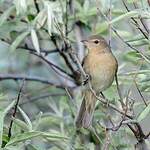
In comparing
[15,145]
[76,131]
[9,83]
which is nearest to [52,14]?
[76,131]

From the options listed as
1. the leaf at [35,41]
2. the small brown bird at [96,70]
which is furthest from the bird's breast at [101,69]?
the leaf at [35,41]

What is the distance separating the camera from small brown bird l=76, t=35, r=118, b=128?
3303 millimetres

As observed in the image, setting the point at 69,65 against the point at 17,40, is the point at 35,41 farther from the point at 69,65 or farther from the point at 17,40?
the point at 69,65

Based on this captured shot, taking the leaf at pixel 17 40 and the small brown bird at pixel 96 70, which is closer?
the small brown bird at pixel 96 70

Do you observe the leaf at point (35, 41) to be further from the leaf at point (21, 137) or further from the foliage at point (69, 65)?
the leaf at point (21, 137)

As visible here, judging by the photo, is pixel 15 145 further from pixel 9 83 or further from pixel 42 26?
pixel 9 83

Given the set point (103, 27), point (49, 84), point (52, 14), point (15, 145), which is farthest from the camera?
point (49, 84)

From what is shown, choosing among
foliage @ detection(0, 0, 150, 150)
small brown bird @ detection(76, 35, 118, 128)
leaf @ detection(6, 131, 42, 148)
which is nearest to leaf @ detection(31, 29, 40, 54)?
foliage @ detection(0, 0, 150, 150)

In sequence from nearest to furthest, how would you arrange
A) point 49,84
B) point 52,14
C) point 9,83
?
1. point 52,14
2. point 49,84
3. point 9,83

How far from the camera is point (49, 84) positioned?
165 inches

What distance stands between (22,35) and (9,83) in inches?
52.3

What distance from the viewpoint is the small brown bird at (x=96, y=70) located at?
3.30 meters

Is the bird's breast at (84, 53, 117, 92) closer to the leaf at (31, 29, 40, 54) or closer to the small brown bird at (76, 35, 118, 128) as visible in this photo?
the small brown bird at (76, 35, 118, 128)

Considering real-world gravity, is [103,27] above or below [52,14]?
below
